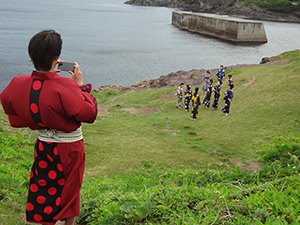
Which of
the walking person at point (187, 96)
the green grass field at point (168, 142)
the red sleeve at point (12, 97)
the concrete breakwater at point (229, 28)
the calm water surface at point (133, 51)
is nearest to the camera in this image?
the red sleeve at point (12, 97)

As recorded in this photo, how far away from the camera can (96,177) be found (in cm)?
782

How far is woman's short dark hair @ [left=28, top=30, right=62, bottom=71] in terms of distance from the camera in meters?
2.74

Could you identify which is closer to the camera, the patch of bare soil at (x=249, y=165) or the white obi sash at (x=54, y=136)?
the white obi sash at (x=54, y=136)

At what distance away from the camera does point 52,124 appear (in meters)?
2.79

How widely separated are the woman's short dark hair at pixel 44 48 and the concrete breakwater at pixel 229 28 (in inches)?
2681

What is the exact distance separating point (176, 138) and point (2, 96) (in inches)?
406

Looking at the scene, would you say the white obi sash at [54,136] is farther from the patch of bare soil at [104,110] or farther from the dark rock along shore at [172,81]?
the dark rock along shore at [172,81]

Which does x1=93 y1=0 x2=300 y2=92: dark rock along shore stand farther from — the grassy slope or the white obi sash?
the white obi sash

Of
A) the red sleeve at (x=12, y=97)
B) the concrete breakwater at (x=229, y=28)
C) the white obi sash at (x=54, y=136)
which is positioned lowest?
the white obi sash at (x=54, y=136)

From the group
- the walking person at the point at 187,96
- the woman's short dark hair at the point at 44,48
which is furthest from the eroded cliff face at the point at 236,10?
the woman's short dark hair at the point at 44,48

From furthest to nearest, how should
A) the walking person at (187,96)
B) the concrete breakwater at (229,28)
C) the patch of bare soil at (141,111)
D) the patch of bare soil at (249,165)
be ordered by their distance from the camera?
1. the concrete breakwater at (229,28)
2. the patch of bare soil at (141,111)
3. the walking person at (187,96)
4. the patch of bare soil at (249,165)

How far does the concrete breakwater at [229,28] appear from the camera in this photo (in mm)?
64812

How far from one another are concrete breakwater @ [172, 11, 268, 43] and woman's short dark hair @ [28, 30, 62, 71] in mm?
68092

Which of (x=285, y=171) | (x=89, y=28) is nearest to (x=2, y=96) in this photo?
(x=285, y=171)
